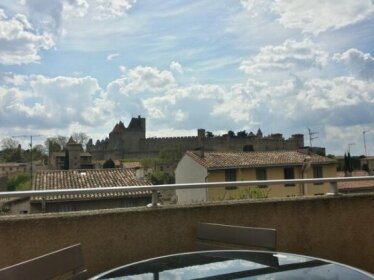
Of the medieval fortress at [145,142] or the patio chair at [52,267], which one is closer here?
the patio chair at [52,267]

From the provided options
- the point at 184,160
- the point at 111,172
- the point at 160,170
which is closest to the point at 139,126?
the point at 160,170

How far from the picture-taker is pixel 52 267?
2652 mm

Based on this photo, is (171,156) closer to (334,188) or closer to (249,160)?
(249,160)

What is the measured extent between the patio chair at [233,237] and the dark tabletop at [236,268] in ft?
0.79

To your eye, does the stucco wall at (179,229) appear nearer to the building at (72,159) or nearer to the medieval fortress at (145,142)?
the building at (72,159)

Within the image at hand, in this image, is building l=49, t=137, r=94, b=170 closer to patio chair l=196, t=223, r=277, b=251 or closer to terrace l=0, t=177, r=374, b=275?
terrace l=0, t=177, r=374, b=275

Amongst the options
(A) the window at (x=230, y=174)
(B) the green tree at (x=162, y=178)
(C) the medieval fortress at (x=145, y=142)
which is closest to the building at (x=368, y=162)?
(C) the medieval fortress at (x=145, y=142)

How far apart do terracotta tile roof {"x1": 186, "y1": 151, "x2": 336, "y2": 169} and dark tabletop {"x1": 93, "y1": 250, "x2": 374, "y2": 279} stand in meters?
40.0

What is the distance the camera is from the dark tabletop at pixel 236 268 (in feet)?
8.78

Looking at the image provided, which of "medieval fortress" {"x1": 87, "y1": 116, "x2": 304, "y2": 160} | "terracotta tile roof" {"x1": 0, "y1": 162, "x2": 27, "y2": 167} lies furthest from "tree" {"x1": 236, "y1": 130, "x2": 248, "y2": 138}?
"terracotta tile roof" {"x1": 0, "y1": 162, "x2": 27, "y2": 167}

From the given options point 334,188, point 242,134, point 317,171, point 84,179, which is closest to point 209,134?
point 242,134

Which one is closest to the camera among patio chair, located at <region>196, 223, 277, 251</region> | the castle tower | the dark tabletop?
the dark tabletop

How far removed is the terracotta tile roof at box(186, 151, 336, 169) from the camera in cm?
4438

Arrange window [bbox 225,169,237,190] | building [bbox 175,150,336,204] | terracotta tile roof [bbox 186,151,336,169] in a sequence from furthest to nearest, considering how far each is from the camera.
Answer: terracotta tile roof [bbox 186,151,336,169] → window [bbox 225,169,237,190] → building [bbox 175,150,336,204]
